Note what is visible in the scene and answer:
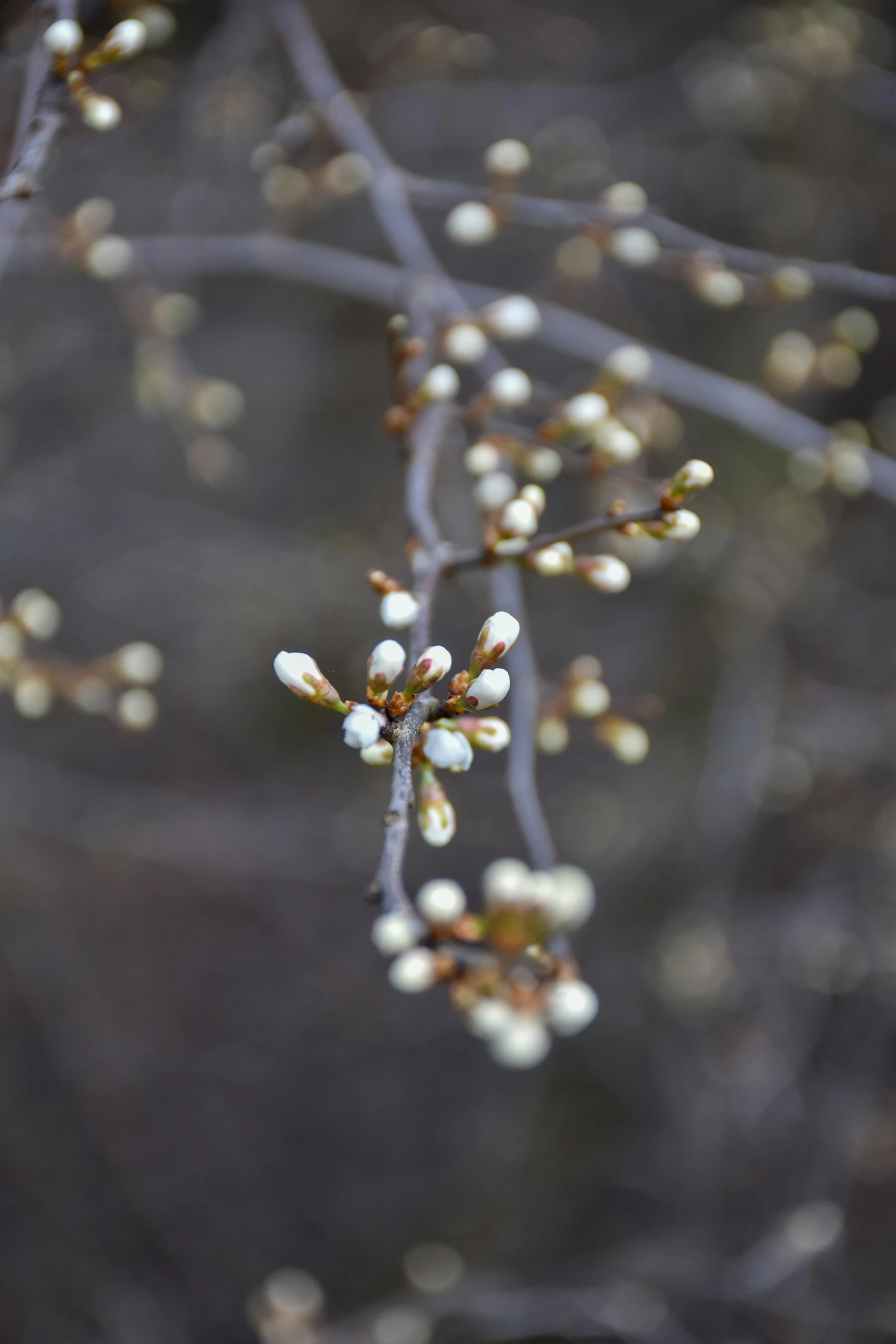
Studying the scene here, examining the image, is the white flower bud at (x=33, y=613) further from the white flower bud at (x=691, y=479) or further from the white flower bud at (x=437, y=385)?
the white flower bud at (x=691, y=479)

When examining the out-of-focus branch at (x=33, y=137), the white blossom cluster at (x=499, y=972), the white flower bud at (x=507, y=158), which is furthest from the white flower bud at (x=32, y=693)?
the white flower bud at (x=507, y=158)

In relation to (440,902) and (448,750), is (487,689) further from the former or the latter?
(440,902)

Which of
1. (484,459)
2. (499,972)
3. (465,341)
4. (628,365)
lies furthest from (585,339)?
(499,972)

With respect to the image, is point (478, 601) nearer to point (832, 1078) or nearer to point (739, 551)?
point (739, 551)

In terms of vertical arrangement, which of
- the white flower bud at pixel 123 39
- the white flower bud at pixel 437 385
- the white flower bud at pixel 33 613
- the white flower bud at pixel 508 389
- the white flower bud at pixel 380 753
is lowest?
the white flower bud at pixel 380 753

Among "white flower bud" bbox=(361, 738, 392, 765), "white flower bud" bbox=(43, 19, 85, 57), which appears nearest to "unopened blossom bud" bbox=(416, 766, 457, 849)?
"white flower bud" bbox=(361, 738, 392, 765)
